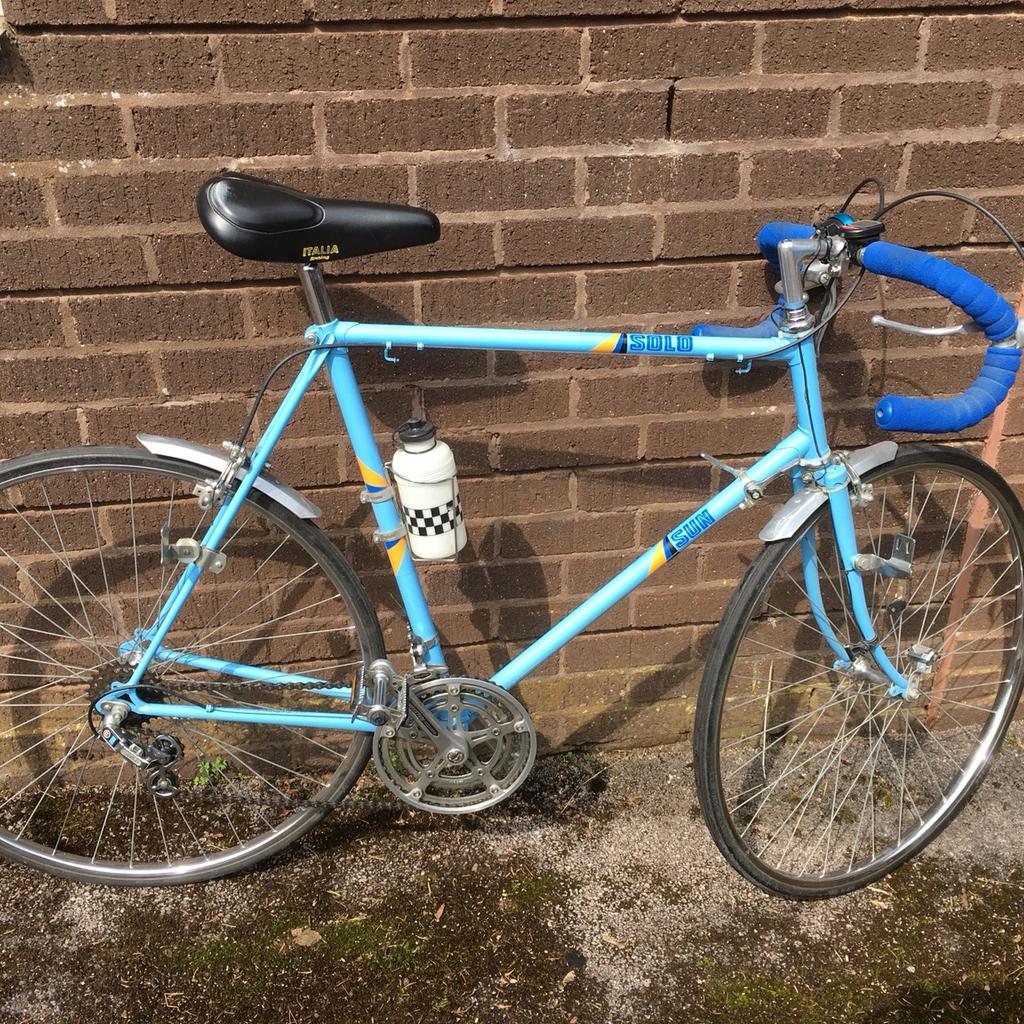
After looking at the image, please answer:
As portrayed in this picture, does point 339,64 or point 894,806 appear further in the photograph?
point 894,806

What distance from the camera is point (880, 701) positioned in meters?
2.51

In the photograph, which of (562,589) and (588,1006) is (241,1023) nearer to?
(588,1006)

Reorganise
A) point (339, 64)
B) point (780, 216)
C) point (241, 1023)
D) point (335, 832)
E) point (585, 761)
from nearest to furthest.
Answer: point (339, 64), point (241, 1023), point (780, 216), point (335, 832), point (585, 761)

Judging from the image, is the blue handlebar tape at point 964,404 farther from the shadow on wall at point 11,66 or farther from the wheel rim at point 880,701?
the shadow on wall at point 11,66

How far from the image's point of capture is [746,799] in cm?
257

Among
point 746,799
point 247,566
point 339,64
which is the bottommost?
point 746,799

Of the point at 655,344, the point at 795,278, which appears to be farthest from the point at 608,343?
Answer: the point at 795,278

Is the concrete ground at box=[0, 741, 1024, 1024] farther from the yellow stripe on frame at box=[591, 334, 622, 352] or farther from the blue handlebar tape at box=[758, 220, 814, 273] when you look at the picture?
the blue handlebar tape at box=[758, 220, 814, 273]

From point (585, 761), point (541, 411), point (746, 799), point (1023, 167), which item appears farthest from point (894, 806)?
point (1023, 167)

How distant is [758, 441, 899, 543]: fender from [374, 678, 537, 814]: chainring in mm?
708

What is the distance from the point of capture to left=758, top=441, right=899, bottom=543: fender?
1.87m

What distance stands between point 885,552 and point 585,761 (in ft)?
3.61

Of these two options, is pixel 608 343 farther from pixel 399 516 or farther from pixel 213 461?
pixel 213 461

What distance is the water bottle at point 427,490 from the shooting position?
72.4 inches
